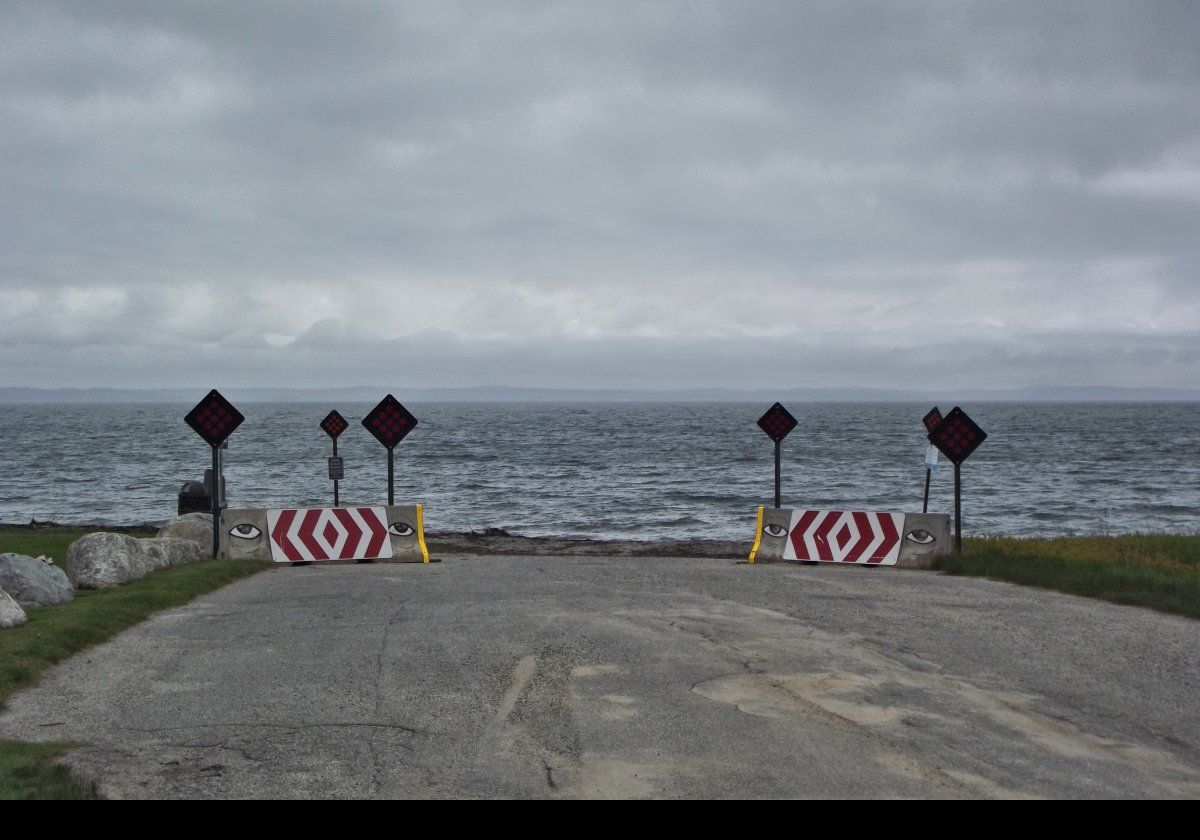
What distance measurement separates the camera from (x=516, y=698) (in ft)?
26.7

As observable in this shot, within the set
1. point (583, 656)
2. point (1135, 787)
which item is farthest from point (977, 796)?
point (583, 656)

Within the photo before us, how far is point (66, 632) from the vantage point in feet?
34.2

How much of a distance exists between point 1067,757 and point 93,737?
20.8ft

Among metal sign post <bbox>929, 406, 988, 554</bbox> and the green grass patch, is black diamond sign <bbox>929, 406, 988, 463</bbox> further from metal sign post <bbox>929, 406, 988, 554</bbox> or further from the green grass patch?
the green grass patch

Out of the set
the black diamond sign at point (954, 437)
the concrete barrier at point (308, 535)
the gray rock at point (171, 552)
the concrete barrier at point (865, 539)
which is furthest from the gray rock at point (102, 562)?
the black diamond sign at point (954, 437)

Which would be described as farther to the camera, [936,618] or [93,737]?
[936,618]

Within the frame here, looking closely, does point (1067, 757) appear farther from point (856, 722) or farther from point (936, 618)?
point (936, 618)

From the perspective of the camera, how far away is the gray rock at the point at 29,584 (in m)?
12.5

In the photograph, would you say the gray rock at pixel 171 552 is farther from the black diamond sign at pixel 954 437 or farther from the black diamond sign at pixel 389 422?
the black diamond sign at pixel 954 437

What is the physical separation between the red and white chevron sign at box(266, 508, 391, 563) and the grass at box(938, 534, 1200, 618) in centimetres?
949

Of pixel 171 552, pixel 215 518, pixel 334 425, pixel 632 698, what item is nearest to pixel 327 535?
pixel 215 518

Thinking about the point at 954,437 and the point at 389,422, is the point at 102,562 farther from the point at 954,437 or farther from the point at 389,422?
the point at 954,437

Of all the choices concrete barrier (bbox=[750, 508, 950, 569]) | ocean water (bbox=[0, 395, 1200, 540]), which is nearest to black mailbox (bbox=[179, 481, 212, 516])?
ocean water (bbox=[0, 395, 1200, 540])
